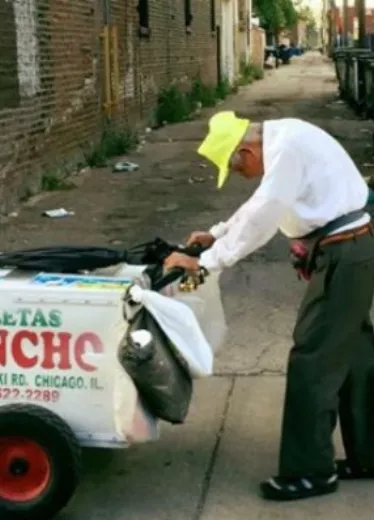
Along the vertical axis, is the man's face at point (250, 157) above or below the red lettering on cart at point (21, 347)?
above

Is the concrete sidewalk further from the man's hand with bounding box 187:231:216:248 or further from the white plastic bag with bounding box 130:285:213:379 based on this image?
the man's hand with bounding box 187:231:216:248

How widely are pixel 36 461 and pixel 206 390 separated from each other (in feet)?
5.65

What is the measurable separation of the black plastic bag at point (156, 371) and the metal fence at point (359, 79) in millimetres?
14423

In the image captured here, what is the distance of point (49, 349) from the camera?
4.17 metres

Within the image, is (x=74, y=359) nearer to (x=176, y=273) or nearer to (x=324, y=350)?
(x=176, y=273)

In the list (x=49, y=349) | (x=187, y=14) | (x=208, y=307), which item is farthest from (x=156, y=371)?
(x=187, y=14)

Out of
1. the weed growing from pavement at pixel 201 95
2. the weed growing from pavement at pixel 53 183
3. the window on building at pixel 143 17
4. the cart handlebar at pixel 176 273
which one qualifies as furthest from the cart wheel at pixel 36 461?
the weed growing from pavement at pixel 201 95

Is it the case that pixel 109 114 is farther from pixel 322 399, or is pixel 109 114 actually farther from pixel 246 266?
pixel 322 399

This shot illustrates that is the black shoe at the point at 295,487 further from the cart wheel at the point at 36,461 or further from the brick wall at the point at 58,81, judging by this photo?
the brick wall at the point at 58,81

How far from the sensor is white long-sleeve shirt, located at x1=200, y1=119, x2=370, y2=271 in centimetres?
415

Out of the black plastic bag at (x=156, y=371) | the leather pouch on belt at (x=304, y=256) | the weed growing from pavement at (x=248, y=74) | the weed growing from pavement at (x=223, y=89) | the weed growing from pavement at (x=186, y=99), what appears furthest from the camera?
the weed growing from pavement at (x=248, y=74)

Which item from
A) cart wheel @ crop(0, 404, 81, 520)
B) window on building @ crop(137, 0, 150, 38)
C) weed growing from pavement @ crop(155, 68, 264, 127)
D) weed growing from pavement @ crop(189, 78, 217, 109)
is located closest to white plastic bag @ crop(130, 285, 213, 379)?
cart wheel @ crop(0, 404, 81, 520)

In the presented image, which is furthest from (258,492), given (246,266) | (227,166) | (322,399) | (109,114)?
(109,114)

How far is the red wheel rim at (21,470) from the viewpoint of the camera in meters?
4.16
